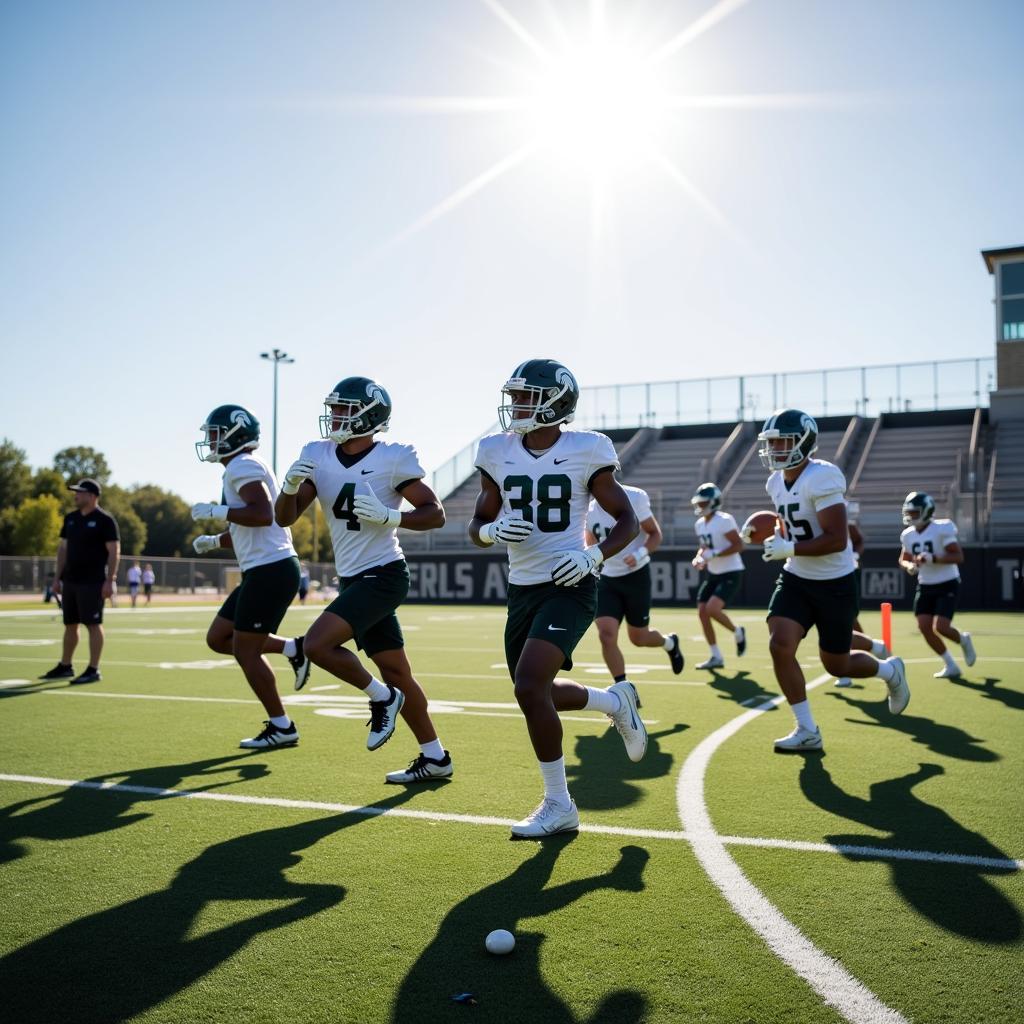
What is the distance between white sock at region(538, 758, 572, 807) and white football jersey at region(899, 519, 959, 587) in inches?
332

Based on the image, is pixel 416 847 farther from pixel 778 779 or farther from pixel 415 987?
pixel 778 779

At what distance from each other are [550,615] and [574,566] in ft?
1.31

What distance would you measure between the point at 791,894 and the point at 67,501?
309ft

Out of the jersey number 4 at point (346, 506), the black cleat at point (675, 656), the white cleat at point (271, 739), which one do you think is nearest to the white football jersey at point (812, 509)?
the jersey number 4 at point (346, 506)

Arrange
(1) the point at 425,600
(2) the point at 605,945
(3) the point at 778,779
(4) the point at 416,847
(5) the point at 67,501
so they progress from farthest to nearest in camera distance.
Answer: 1. (5) the point at 67,501
2. (1) the point at 425,600
3. (3) the point at 778,779
4. (4) the point at 416,847
5. (2) the point at 605,945

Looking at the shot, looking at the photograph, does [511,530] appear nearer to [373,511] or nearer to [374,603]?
[373,511]

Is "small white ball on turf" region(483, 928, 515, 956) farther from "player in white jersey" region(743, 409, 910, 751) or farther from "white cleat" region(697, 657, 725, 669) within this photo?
"white cleat" region(697, 657, 725, 669)

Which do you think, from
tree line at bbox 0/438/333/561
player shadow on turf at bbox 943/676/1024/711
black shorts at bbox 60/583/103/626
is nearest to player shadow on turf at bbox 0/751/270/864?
black shorts at bbox 60/583/103/626

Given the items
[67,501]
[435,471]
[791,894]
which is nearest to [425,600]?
[435,471]

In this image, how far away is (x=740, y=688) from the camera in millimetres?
10500

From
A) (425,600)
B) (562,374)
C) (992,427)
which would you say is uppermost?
(992,427)

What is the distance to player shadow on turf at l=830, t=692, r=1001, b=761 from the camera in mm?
6715

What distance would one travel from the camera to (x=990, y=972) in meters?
3.09

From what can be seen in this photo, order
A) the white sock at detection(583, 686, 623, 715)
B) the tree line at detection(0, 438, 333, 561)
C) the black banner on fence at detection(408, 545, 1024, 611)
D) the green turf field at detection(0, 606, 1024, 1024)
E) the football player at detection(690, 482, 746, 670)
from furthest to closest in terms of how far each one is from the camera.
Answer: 1. the tree line at detection(0, 438, 333, 561)
2. the black banner on fence at detection(408, 545, 1024, 611)
3. the football player at detection(690, 482, 746, 670)
4. the white sock at detection(583, 686, 623, 715)
5. the green turf field at detection(0, 606, 1024, 1024)
